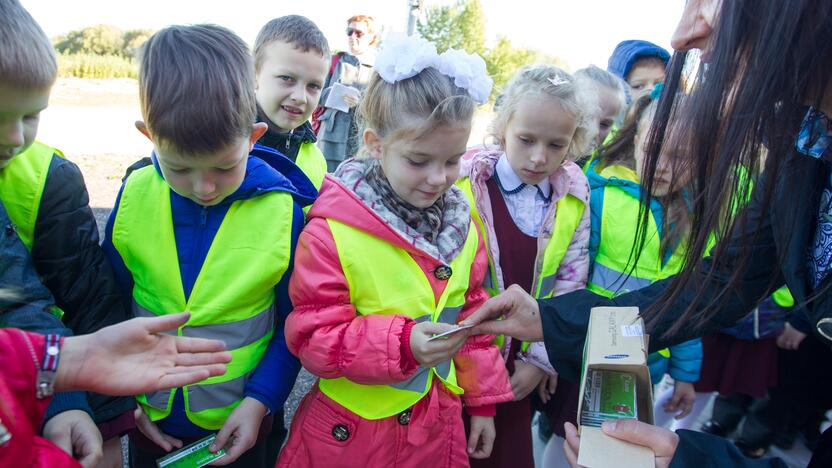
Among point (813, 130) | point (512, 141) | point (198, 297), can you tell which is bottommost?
point (198, 297)

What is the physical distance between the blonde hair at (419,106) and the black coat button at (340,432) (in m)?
0.89

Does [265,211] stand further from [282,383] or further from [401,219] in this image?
[282,383]

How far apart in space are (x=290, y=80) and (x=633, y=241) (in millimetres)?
1753

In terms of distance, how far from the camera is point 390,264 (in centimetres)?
164

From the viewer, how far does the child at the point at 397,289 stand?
5.08 ft

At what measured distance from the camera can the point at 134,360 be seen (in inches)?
46.4

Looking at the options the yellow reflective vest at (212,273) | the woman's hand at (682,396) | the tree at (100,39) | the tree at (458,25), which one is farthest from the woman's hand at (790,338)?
the tree at (100,39)

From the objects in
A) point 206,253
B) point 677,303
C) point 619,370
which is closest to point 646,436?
point 619,370

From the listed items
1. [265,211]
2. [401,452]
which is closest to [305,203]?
[265,211]

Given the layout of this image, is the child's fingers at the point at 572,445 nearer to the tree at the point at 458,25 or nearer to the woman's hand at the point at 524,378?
the woman's hand at the point at 524,378

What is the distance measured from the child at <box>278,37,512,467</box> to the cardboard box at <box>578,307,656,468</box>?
41cm

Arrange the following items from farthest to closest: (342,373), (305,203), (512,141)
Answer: (512,141), (305,203), (342,373)

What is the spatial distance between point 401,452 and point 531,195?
1.08 m

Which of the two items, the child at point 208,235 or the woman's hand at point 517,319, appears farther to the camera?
the woman's hand at point 517,319
